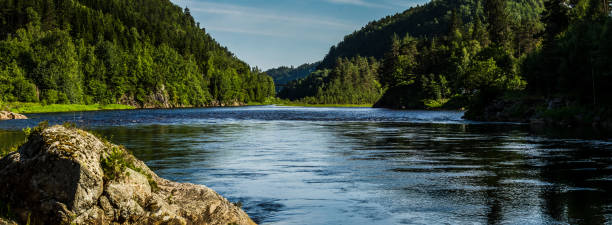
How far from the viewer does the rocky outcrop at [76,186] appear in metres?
8.67

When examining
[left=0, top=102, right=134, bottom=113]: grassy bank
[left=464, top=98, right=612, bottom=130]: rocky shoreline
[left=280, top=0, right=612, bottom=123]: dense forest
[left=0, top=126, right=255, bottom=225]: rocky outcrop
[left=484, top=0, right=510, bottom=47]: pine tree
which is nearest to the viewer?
[left=0, top=126, right=255, bottom=225]: rocky outcrop

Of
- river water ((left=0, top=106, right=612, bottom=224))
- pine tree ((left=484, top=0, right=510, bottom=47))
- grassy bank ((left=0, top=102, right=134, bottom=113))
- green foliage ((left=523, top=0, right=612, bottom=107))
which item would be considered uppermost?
pine tree ((left=484, top=0, right=510, bottom=47))

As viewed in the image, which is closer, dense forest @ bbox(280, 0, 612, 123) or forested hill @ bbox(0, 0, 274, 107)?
dense forest @ bbox(280, 0, 612, 123)

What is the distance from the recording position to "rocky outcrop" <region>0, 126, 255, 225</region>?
8.67m

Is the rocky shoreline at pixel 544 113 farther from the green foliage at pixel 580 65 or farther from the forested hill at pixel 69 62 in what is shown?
the forested hill at pixel 69 62

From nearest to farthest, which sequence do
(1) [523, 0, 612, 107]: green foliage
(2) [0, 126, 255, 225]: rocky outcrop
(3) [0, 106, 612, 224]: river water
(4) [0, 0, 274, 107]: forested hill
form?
(2) [0, 126, 255, 225]: rocky outcrop < (3) [0, 106, 612, 224]: river water < (1) [523, 0, 612, 107]: green foliage < (4) [0, 0, 274, 107]: forested hill

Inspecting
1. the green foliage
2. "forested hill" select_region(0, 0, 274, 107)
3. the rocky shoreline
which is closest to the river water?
the rocky shoreline

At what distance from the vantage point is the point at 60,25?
17838 cm

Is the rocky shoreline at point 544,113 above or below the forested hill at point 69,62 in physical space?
below

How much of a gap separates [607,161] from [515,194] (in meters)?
11.6

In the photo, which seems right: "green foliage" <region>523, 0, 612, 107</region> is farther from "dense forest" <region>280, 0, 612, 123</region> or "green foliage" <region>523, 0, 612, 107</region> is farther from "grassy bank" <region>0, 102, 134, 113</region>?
"grassy bank" <region>0, 102, 134, 113</region>

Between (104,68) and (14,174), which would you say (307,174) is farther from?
(104,68)

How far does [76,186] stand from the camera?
8656 millimetres

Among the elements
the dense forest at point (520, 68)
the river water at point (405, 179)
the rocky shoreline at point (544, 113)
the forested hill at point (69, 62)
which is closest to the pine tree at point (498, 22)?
the dense forest at point (520, 68)
